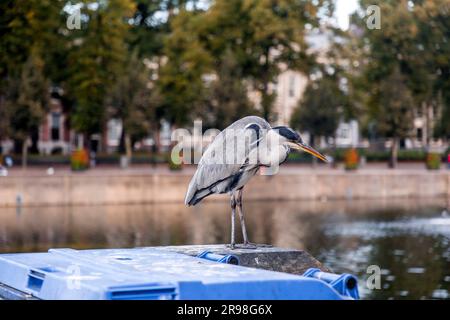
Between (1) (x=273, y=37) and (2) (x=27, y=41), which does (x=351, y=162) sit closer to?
(1) (x=273, y=37)

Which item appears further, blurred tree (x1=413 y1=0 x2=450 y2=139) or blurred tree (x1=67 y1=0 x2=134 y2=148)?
blurred tree (x1=413 y1=0 x2=450 y2=139)

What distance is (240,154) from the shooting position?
12695 millimetres

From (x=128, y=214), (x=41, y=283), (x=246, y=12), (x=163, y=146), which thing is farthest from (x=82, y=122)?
(x=41, y=283)

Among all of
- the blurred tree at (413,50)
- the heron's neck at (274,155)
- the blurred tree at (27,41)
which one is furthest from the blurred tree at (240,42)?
the heron's neck at (274,155)

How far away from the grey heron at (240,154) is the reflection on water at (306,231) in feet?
39.4

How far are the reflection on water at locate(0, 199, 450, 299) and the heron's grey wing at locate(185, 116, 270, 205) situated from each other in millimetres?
12009

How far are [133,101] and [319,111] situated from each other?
13.6m

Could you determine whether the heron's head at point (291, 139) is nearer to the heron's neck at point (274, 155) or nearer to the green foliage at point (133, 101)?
the heron's neck at point (274, 155)

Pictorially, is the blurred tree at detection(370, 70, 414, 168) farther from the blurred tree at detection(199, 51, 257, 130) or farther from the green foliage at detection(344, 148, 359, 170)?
the blurred tree at detection(199, 51, 257, 130)

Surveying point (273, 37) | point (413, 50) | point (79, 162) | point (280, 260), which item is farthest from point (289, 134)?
point (413, 50)

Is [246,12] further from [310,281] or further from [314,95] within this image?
[310,281]

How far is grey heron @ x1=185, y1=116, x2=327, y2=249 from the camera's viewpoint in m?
12.4

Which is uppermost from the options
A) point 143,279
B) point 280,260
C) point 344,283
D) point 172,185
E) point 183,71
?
point 183,71

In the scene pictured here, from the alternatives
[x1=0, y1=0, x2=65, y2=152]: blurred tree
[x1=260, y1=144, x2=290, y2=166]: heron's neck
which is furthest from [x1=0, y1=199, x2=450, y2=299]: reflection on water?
[x1=260, y1=144, x2=290, y2=166]: heron's neck
